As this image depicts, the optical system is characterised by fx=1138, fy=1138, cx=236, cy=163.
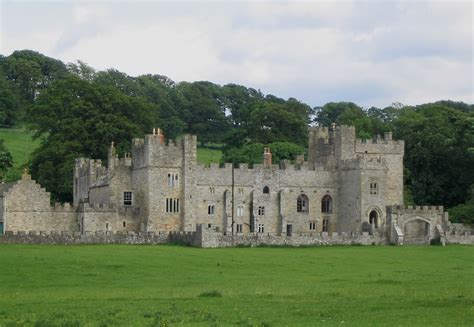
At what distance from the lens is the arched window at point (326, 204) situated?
300ft

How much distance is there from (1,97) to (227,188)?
65.1 m

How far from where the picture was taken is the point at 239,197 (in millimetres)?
88188

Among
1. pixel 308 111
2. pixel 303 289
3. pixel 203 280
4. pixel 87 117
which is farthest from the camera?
pixel 308 111

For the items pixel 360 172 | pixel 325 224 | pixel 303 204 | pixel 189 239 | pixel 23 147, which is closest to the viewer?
pixel 189 239

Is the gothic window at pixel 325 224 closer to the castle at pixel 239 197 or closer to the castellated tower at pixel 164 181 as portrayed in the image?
the castle at pixel 239 197

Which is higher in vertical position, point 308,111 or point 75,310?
point 308,111

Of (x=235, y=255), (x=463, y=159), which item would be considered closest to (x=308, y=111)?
(x=463, y=159)

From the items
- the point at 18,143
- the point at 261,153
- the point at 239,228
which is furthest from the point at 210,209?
the point at 18,143

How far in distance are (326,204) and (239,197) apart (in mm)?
7901

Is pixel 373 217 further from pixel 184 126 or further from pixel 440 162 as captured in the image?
pixel 184 126

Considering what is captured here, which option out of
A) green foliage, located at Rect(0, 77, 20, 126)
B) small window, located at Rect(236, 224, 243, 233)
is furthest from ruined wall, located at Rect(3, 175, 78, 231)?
green foliage, located at Rect(0, 77, 20, 126)

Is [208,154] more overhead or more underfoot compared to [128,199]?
more overhead

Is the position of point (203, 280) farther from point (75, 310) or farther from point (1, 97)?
point (1, 97)

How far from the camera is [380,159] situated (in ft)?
292
